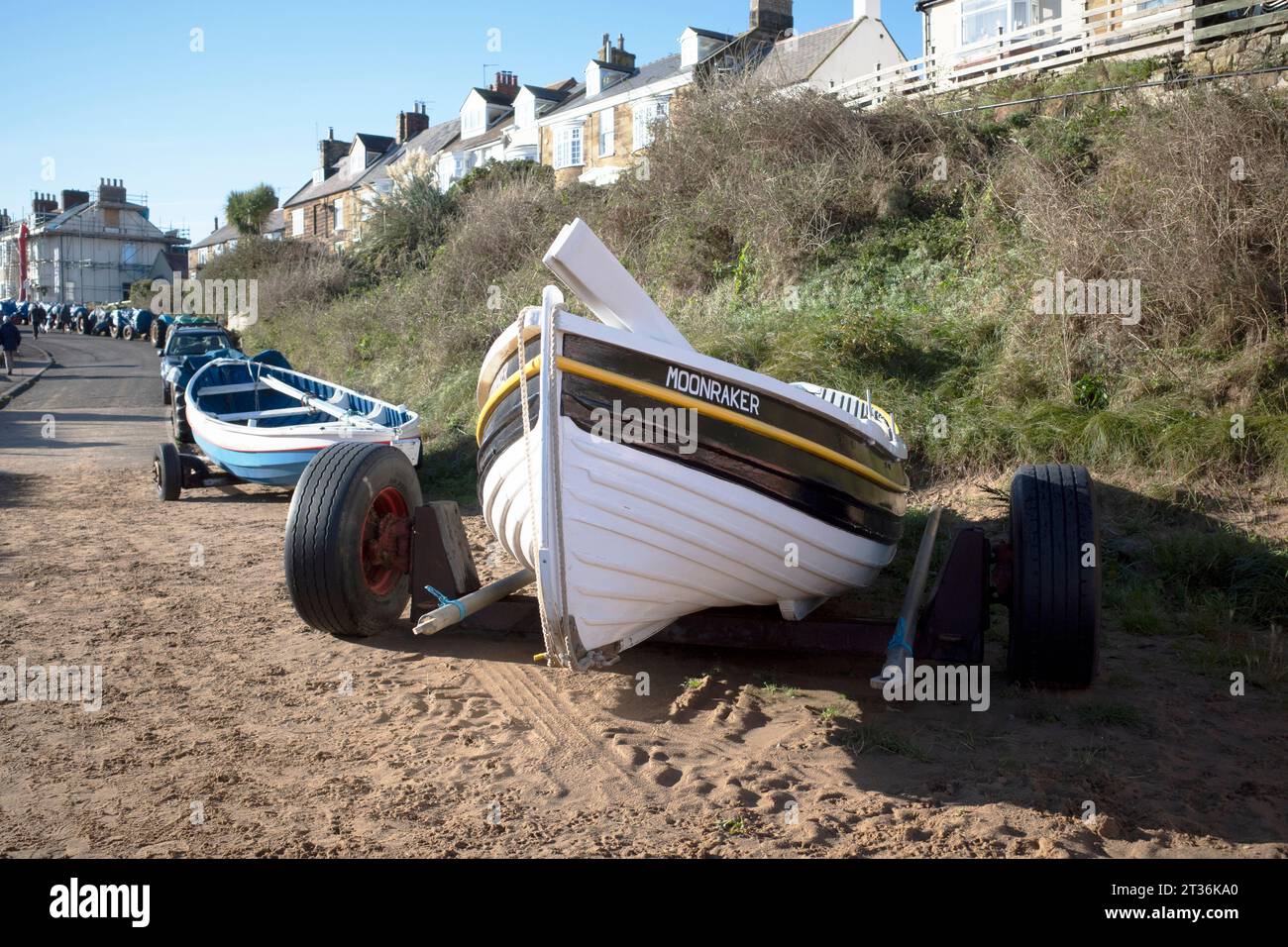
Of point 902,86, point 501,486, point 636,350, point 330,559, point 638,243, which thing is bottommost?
point 330,559

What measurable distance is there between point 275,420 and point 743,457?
9978 millimetres

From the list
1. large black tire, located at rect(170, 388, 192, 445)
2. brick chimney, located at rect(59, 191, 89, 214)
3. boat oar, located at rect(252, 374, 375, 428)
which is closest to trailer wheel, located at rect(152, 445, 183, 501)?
boat oar, located at rect(252, 374, 375, 428)

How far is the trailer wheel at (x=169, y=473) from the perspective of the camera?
36.1 feet

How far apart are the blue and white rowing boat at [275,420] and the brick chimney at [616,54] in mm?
31037

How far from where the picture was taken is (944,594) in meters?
4.91

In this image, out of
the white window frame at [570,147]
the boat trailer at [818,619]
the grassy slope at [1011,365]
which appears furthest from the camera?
the white window frame at [570,147]

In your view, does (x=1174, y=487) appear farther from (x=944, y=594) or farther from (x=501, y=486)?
(x=501, y=486)

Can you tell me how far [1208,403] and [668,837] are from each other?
23.7 feet

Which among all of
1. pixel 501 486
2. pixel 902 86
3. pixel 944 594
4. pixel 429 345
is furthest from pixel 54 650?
pixel 902 86

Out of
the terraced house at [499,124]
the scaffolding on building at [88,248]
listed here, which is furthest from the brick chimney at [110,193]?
the terraced house at [499,124]

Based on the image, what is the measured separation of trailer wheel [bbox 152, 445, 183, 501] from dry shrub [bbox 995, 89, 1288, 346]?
30.7 feet

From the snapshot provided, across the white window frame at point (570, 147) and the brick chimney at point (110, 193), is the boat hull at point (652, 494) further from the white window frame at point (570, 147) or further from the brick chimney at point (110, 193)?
the brick chimney at point (110, 193)

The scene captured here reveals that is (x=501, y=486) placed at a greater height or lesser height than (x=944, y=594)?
greater

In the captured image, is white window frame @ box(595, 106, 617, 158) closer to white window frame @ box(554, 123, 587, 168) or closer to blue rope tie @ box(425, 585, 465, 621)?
→ white window frame @ box(554, 123, 587, 168)
